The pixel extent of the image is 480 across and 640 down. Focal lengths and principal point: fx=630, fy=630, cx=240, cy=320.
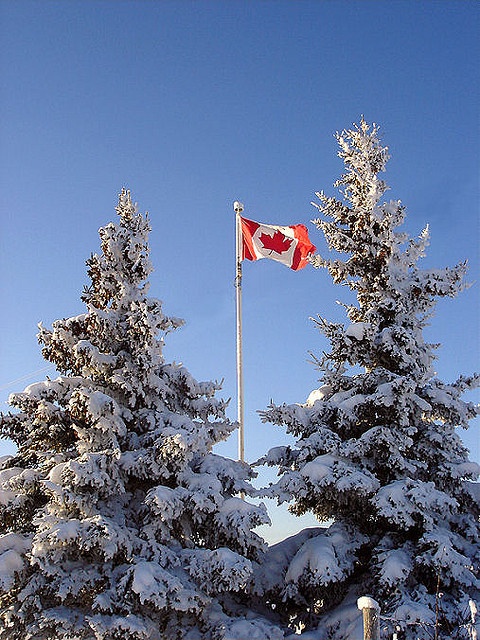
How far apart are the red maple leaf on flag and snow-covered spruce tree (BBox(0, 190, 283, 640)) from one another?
5.07 m

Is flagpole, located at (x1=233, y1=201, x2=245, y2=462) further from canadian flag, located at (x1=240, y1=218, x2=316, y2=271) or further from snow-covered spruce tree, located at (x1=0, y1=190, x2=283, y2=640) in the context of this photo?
snow-covered spruce tree, located at (x1=0, y1=190, x2=283, y2=640)

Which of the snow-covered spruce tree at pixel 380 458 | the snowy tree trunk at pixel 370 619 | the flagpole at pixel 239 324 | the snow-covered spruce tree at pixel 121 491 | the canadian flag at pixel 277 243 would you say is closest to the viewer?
the snowy tree trunk at pixel 370 619

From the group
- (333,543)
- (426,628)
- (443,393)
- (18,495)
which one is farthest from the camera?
(443,393)

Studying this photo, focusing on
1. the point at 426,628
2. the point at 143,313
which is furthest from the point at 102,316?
the point at 426,628

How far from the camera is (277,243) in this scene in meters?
18.8

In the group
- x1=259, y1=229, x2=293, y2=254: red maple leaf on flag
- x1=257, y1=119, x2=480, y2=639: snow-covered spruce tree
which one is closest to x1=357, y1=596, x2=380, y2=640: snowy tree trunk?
x1=257, y1=119, x2=480, y2=639: snow-covered spruce tree

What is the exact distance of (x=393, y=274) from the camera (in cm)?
1515

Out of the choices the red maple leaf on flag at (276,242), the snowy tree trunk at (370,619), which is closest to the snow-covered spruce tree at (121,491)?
the snowy tree trunk at (370,619)

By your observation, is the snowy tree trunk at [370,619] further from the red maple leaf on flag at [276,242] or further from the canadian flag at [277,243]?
the red maple leaf on flag at [276,242]

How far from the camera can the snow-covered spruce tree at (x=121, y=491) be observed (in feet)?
35.0

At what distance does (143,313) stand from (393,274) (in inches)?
242

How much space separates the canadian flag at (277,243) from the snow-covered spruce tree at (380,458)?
6.90 ft

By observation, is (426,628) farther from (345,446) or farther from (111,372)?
(111,372)

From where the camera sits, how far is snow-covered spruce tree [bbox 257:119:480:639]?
1208 centimetres
